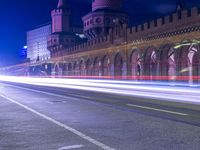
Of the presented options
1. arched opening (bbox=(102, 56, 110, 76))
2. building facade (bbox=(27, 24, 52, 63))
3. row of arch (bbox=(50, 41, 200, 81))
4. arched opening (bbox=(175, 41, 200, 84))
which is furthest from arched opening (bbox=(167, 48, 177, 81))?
building facade (bbox=(27, 24, 52, 63))

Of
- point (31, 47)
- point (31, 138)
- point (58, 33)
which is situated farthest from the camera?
point (31, 47)

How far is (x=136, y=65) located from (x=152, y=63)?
14.7ft

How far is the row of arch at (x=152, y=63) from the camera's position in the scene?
35531mm

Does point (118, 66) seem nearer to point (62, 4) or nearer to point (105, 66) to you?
point (105, 66)

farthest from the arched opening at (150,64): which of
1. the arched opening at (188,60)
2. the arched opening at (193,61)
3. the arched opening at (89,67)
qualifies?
the arched opening at (89,67)

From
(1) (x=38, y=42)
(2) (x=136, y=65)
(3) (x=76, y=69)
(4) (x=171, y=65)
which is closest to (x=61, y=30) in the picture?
(3) (x=76, y=69)

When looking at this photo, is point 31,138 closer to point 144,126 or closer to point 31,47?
point 144,126

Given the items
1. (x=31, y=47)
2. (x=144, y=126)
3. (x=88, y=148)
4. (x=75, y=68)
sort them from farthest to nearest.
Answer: (x=31, y=47)
(x=75, y=68)
(x=144, y=126)
(x=88, y=148)

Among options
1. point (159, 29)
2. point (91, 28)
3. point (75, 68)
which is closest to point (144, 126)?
point (159, 29)

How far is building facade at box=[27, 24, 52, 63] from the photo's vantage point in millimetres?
143625

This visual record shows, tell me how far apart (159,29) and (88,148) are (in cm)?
3556

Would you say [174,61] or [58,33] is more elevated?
[58,33]

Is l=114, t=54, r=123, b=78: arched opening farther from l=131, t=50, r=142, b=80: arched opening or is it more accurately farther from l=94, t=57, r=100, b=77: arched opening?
l=94, t=57, r=100, b=77: arched opening

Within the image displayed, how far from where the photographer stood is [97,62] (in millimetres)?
58000
